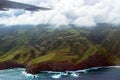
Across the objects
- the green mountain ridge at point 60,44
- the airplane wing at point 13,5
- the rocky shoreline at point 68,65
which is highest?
the airplane wing at point 13,5

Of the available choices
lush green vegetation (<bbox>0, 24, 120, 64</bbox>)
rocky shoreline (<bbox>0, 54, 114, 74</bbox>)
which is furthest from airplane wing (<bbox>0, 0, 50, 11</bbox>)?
lush green vegetation (<bbox>0, 24, 120, 64</bbox>)

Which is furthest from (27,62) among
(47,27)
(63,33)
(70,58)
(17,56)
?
(47,27)

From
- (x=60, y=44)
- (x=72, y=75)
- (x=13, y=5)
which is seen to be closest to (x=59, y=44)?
(x=60, y=44)

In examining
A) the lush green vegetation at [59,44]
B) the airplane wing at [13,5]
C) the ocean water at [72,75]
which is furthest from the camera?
the lush green vegetation at [59,44]

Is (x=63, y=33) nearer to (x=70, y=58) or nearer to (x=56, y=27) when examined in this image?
(x=56, y=27)

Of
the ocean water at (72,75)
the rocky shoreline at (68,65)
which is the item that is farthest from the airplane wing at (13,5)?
the rocky shoreline at (68,65)

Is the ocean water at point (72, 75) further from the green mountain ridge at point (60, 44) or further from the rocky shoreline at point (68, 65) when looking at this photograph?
the green mountain ridge at point (60, 44)

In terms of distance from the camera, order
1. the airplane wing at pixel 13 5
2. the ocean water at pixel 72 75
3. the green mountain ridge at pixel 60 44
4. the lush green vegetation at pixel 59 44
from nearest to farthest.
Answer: the airplane wing at pixel 13 5 → the ocean water at pixel 72 75 → the green mountain ridge at pixel 60 44 → the lush green vegetation at pixel 59 44

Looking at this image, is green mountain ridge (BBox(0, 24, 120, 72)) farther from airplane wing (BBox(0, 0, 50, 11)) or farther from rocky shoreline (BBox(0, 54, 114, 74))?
airplane wing (BBox(0, 0, 50, 11))
